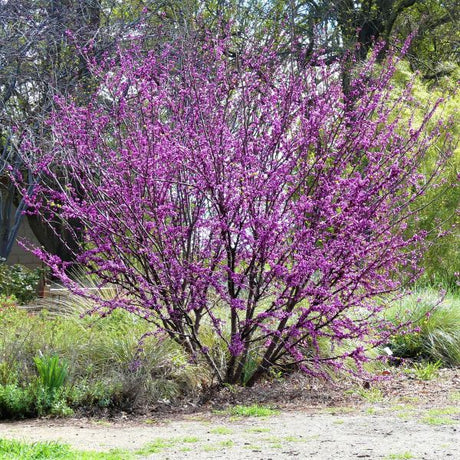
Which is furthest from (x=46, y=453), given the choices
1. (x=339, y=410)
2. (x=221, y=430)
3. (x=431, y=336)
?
(x=431, y=336)

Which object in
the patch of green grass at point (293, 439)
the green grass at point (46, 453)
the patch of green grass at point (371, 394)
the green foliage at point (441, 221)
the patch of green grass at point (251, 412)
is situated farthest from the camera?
the green foliage at point (441, 221)

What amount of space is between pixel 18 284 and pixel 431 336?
588cm

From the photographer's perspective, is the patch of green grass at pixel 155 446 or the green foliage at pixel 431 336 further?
the green foliage at pixel 431 336

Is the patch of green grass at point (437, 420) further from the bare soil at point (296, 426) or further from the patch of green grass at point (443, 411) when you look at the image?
the patch of green grass at point (443, 411)

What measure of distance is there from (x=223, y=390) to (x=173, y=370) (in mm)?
486

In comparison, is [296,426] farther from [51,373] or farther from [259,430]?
[51,373]

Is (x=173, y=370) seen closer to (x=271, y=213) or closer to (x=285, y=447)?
(x=271, y=213)

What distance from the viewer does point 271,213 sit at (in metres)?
6.56

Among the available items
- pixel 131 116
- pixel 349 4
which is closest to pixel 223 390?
pixel 131 116

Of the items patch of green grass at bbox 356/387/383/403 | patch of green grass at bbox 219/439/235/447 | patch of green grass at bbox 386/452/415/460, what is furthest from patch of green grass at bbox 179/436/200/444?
patch of green grass at bbox 356/387/383/403

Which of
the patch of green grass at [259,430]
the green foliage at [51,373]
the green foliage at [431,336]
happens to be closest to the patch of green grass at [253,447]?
the patch of green grass at [259,430]

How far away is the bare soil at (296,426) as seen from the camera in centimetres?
463

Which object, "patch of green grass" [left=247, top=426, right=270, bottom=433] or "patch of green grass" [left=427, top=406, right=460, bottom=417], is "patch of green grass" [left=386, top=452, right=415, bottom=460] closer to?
"patch of green grass" [left=247, top=426, right=270, bottom=433]

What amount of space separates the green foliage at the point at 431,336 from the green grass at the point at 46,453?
520 centimetres
